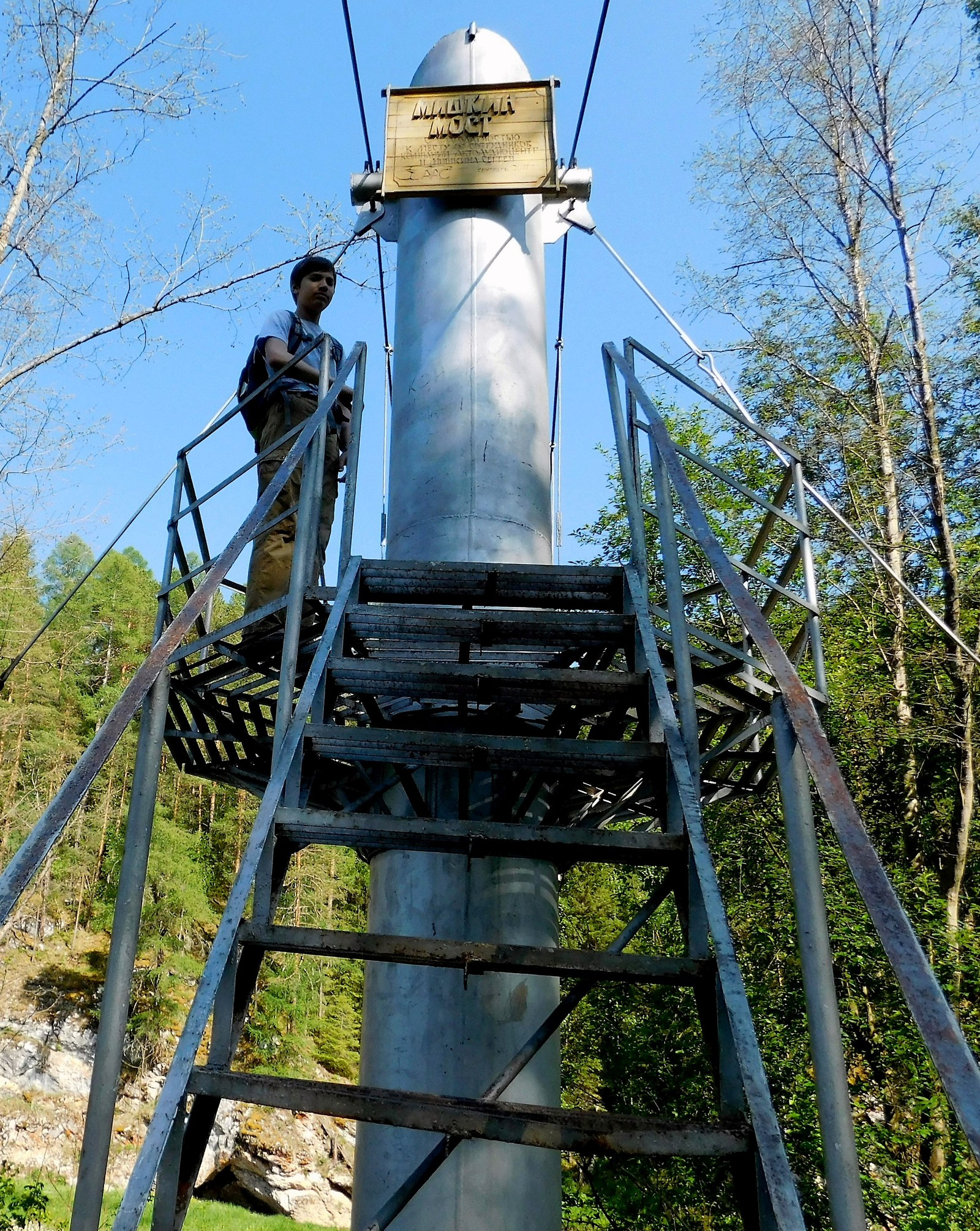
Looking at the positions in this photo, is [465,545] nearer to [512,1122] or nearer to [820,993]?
[820,993]

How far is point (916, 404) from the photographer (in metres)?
14.9

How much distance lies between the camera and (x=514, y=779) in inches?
190

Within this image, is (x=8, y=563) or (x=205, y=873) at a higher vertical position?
(x=8, y=563)

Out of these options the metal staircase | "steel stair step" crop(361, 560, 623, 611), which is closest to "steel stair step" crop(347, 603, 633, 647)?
the metal staircase

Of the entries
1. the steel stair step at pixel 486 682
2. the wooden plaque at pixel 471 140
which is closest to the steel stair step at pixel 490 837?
the steel stair step at pixel 486 682

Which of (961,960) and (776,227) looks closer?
(961,960)

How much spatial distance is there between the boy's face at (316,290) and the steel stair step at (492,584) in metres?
2.01

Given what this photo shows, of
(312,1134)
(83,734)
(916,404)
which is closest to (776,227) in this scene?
(916,404)

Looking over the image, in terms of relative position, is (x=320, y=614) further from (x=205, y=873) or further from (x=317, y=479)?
(x=205, y=873)

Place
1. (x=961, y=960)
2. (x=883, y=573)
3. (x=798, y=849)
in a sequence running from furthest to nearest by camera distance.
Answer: (x=883, y=573) → (x=961, y=960) → (x=798, y=849)

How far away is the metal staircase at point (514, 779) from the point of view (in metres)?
2.35

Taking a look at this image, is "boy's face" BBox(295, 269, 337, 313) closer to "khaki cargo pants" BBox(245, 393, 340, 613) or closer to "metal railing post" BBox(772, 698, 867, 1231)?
"khaki cargo pants" BBox(245, 393, 340, 613)

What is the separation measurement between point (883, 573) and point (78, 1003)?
900 inches

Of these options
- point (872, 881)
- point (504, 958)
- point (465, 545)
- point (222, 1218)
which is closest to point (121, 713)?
point (504, 958)
